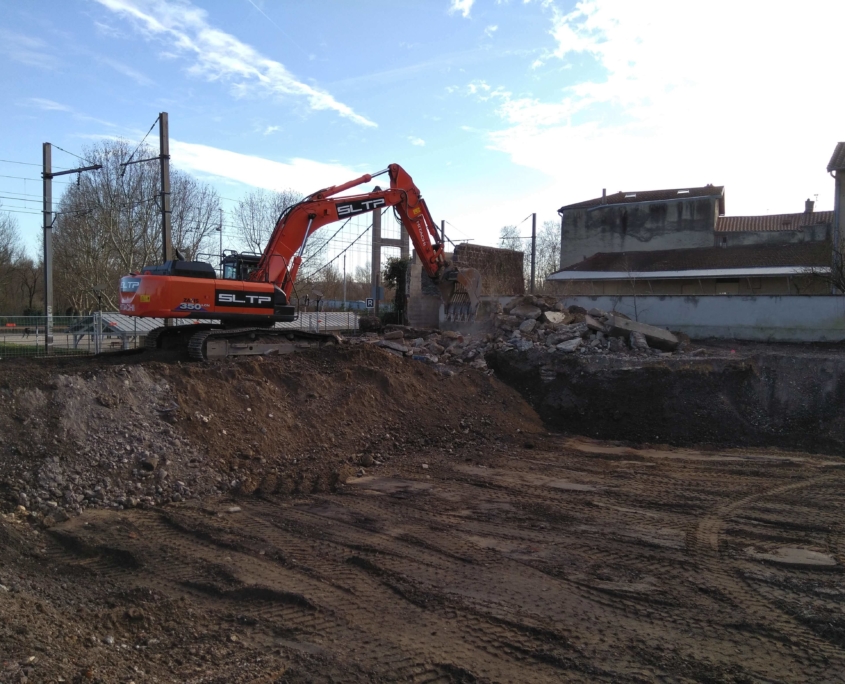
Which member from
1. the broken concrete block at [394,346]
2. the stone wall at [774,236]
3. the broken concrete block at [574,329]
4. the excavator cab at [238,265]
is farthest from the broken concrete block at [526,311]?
the stone wall at [774,236]

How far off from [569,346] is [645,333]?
Answer: 87.3 inches

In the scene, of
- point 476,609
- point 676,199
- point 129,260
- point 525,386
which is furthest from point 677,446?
point 676,199

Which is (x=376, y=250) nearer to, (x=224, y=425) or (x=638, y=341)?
(x=638, y=341)

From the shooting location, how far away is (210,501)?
24.5 ft

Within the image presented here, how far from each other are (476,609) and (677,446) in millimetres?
7257

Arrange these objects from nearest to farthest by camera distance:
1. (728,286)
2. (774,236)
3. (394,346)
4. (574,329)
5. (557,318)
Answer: (394,346)
(574,329)
(557,318)
(728,286)
(774,236)

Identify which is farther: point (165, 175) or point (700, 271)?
point (700, 271)

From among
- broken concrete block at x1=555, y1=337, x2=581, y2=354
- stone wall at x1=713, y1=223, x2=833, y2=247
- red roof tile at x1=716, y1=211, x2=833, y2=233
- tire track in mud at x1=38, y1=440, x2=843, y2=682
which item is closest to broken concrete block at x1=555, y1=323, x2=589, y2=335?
broken concrete block at x1=555, y1=337, x2=581, y2=354

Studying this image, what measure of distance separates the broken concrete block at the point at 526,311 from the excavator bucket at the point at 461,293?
112cm

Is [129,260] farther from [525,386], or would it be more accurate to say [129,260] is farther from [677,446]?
[677,446]

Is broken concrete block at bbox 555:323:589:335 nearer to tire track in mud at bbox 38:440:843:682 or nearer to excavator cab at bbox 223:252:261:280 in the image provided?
excavator cab at bbox 223:252:261:280

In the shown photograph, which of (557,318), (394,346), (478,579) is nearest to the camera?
(478,579)

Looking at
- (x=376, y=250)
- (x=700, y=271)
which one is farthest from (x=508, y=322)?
(x=700, y=271)

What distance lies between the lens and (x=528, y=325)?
16375 mm
